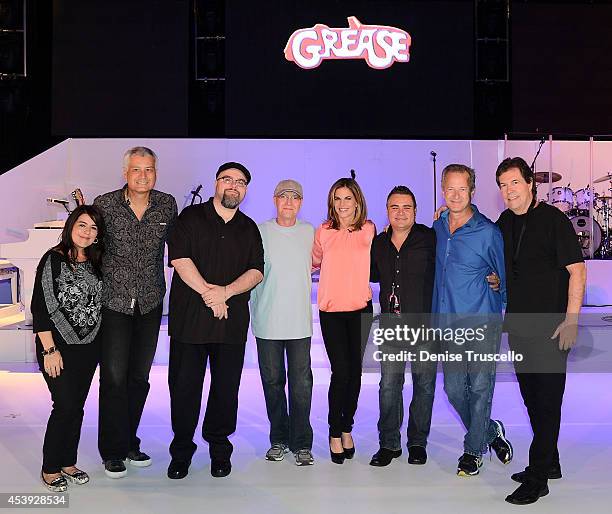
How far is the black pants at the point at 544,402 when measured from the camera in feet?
10.2

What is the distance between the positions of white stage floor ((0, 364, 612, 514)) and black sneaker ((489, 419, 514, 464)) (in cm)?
4

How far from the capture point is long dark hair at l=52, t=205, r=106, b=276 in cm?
322

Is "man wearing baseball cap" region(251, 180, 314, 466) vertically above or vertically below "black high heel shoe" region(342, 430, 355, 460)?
above

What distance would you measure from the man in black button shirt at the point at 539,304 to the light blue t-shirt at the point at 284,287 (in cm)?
97

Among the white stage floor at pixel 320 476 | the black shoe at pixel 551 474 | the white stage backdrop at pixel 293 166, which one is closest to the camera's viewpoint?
the white stage floor at pixel 320 476

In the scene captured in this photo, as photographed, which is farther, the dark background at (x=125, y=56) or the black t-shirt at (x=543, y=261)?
the dark background at (x=125, y=56)

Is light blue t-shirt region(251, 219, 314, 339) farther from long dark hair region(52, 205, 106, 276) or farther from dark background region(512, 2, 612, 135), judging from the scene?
dark background region(512, 2, 612, 135)

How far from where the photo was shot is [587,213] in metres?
8.77

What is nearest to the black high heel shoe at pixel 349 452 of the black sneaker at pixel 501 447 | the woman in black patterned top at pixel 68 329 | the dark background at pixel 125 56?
the black sneaker at pixel 501 447

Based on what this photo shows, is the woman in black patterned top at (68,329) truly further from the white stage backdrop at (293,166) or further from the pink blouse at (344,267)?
the white stage backdrop at (293,166)

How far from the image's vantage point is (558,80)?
29.5 feet

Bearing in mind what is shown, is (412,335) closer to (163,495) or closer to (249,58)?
(163,495)

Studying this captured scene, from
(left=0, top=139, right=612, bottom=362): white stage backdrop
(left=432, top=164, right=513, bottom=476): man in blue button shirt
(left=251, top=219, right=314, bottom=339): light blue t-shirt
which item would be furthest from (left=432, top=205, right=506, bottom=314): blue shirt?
(left=0, top=139, right=612, bottom=362): white stage backdrop

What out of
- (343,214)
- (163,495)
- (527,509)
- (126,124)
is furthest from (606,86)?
(163,495)
